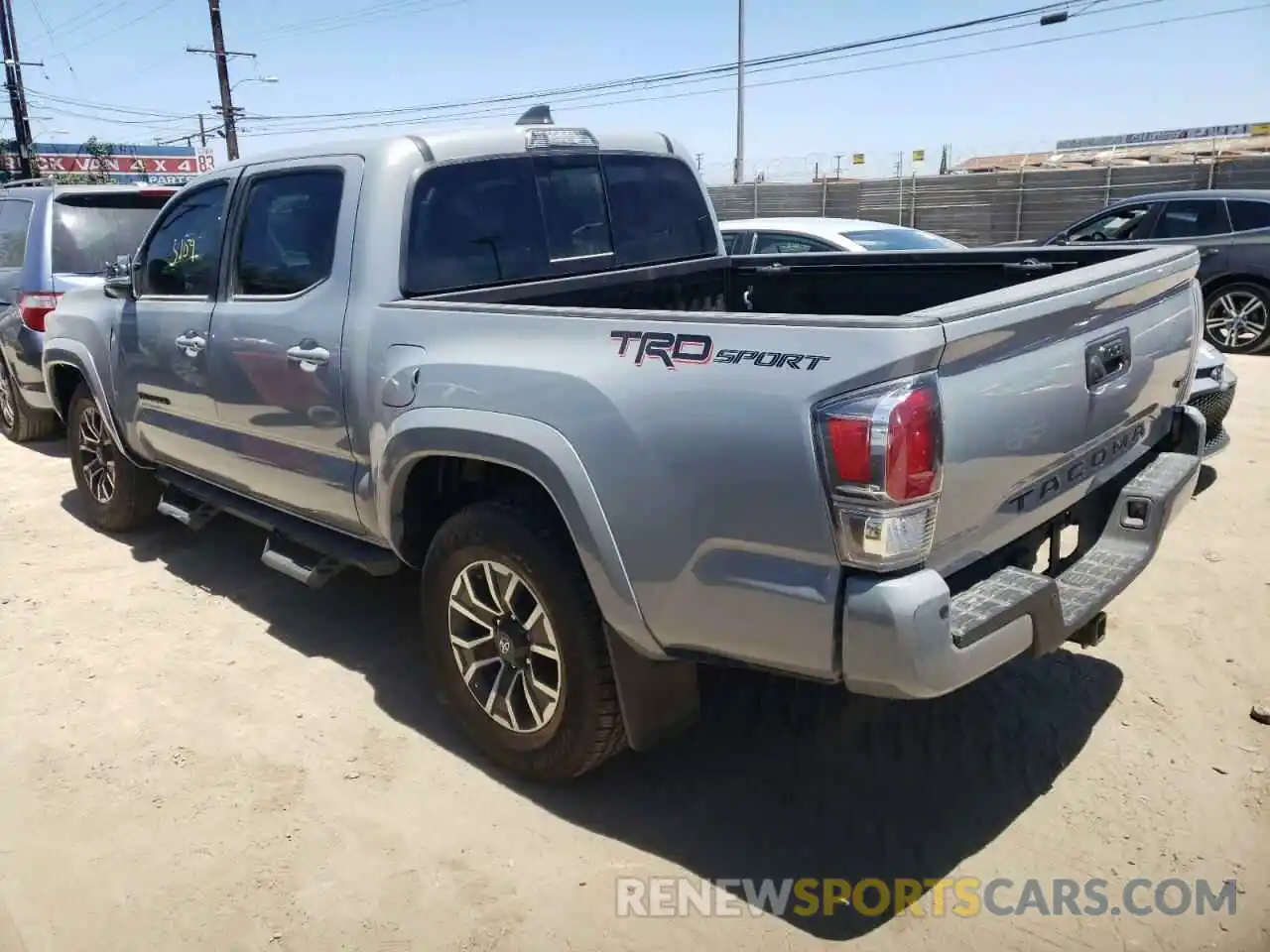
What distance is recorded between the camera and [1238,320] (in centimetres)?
993

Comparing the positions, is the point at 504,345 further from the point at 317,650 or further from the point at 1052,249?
the point at 1052,249

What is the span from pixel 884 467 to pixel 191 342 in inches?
132

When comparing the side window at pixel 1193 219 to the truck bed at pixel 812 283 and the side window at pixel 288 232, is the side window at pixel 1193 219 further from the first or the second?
the side window at pixel 288 232

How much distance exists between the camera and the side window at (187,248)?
434 centimetres

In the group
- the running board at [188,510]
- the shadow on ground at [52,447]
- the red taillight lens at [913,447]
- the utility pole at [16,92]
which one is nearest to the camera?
the red taillight lens at [913,447]

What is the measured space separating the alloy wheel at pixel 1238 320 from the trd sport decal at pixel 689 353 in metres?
9.54

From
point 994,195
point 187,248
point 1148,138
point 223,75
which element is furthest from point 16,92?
point 1148,138

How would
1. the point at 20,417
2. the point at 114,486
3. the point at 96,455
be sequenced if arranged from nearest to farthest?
the point at 114,486
the point at 96,455
the point at 20,417

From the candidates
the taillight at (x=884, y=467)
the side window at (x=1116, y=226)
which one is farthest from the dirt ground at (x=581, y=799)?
the side window at (x=1116, y=226)

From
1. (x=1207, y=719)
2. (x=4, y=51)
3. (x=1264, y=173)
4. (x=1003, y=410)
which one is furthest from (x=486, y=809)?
(x=4, y=51)

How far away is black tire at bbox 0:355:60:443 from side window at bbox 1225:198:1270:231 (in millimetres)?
11039

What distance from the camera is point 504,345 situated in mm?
2914

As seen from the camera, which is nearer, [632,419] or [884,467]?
[884,467]

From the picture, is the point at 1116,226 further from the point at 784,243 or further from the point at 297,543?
Result: the point at 297,543
